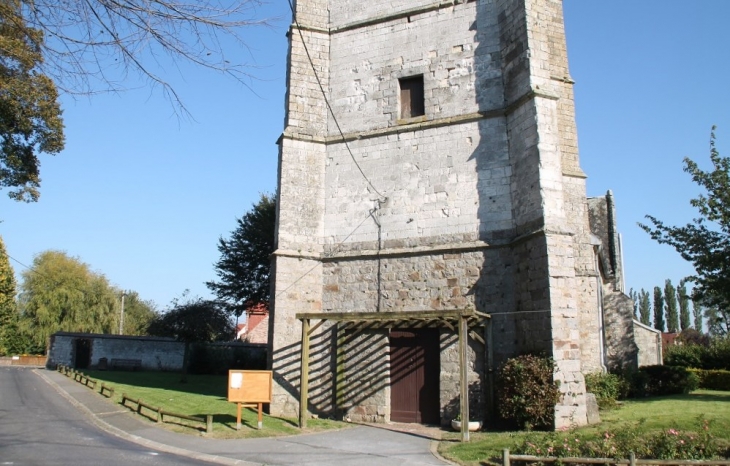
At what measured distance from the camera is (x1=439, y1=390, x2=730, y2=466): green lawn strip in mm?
9469

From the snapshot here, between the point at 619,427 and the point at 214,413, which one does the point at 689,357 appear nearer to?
the point at 619,427

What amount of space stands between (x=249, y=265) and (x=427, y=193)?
18614 mm

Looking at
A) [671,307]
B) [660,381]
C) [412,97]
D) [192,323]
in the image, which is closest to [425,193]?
[412,97]

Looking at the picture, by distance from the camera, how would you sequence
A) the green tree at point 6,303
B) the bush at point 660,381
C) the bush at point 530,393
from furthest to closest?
the green tree at point 6,303
the bush at point 660,381
the bush at point 530,393

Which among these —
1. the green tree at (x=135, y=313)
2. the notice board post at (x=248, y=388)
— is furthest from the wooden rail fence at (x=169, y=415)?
the green tree at (x=135, y=313)

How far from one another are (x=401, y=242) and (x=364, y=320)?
7.58ft

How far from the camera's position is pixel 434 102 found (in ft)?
49.1

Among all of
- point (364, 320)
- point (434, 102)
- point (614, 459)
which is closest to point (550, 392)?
point (614, 459)

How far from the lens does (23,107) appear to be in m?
10.8

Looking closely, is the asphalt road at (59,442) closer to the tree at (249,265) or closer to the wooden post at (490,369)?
the wooden post at (490,369)

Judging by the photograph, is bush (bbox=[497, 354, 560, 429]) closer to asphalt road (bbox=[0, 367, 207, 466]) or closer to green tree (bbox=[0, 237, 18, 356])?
asphalt road (bbox=[0, 367, 207, 466])

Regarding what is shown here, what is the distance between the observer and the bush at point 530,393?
1120 centimetres

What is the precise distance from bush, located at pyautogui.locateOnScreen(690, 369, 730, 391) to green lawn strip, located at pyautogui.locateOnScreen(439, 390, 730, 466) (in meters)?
11.5

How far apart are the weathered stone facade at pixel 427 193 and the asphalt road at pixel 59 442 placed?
4.23 m
